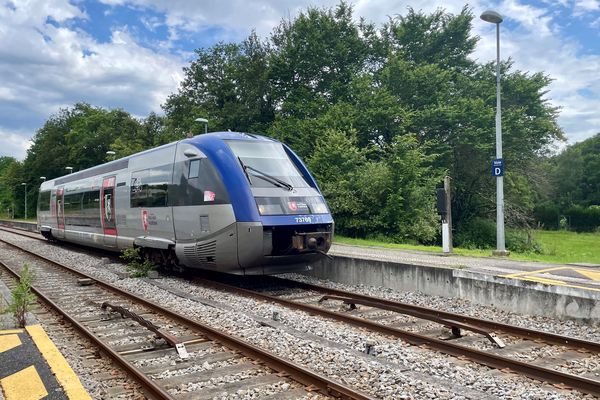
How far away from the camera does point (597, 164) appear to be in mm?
72000

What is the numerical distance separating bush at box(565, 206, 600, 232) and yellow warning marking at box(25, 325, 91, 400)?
59677mm

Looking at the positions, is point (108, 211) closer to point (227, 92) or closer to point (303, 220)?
point (303, 220)

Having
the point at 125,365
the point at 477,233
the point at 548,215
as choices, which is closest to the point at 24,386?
the point at 125,365

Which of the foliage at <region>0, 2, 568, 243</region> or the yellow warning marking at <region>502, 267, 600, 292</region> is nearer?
the yellow warning marking at <region>502, 267, 600, 292</region>

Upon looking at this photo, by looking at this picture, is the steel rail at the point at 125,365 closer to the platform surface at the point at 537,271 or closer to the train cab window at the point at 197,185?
the train cab window at the point at 197,185

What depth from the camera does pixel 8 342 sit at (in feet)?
20.8

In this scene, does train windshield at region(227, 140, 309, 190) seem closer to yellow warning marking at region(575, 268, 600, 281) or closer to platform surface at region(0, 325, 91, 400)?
platform surface at region(0, 325, 91, 400)

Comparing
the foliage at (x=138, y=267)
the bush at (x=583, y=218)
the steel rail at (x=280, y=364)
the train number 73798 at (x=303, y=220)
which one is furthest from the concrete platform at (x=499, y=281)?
the bush at (x=583, y=218)

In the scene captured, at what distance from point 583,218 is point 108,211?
5647 centimetres

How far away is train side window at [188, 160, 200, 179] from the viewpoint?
36.7ft

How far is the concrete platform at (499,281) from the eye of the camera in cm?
820

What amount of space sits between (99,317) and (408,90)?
96.9 feet

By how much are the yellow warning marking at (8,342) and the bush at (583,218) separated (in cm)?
5993

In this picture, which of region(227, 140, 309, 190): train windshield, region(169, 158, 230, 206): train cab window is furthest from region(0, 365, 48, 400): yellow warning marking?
A: region(227, 140, 309, 190): train windshield
